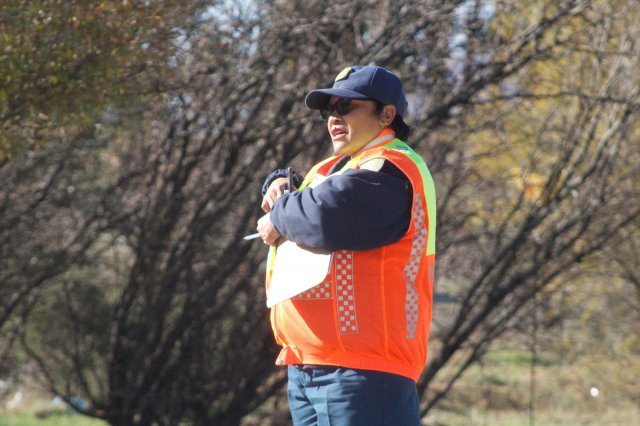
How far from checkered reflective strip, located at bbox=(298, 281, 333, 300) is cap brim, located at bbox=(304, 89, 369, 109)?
63 centimetres

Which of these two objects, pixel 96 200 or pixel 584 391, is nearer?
pixel 96 200

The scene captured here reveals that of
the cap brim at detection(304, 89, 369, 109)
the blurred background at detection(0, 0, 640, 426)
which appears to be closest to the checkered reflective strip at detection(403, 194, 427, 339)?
the cap brim at detection(304, 89, 369, 109)

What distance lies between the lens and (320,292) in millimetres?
3158

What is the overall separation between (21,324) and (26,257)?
95 cm

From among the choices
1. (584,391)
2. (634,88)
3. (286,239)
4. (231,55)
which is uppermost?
(286,239)

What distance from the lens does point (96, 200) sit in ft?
26.4

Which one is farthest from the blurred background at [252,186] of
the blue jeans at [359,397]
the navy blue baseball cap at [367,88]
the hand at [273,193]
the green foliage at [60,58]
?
the blue jeans at [359,397]

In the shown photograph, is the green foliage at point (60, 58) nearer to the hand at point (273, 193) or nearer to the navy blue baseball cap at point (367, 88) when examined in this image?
the hand at point (273, 193)

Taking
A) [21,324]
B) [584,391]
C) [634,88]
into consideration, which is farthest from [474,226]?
[584,391]

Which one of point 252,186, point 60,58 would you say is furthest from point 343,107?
point 252,186

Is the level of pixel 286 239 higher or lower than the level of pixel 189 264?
higher

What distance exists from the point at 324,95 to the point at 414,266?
68 centimetres

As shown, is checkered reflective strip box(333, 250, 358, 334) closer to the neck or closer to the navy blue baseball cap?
the neck

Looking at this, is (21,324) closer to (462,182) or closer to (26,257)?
(26,257)
